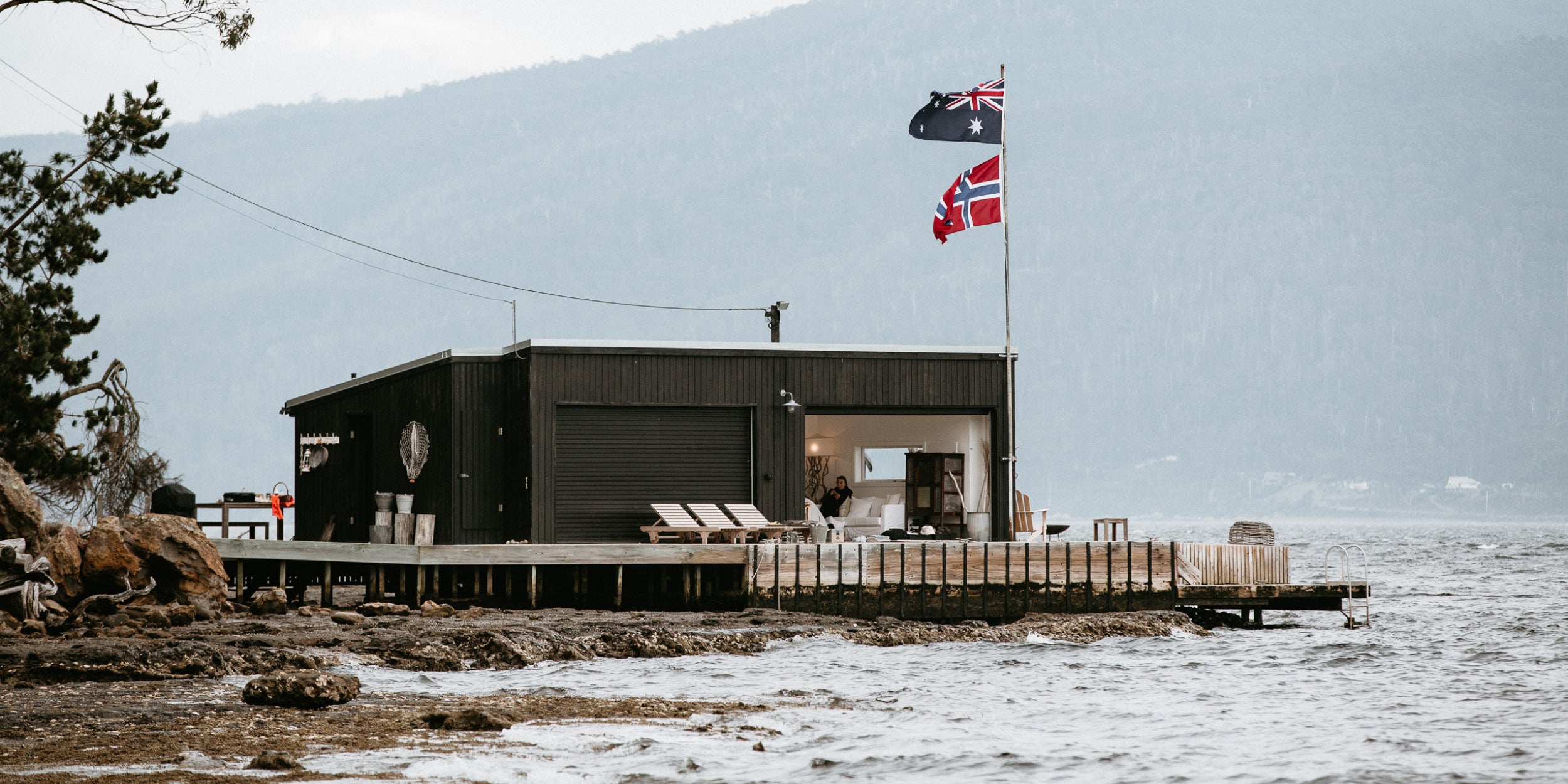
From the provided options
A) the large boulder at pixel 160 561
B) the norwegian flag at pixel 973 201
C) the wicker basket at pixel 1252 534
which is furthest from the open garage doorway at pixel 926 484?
the large boulder at pixel 160 561

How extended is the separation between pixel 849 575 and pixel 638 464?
14.0ft

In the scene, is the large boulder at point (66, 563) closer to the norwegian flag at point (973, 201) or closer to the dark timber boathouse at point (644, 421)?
the dark timber boathouse at point (644, 421)

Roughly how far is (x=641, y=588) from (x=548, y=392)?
3261mm

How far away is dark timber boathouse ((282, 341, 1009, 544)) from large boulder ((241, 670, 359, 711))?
1044 centimetres

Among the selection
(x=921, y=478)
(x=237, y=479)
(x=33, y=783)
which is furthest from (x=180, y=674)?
(x=237, y=479)

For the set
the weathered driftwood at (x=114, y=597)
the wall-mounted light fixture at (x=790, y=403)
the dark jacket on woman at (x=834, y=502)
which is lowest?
the weathered driftwood at (x=114, y=597)

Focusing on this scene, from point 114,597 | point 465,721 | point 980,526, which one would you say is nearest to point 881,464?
point 980,526

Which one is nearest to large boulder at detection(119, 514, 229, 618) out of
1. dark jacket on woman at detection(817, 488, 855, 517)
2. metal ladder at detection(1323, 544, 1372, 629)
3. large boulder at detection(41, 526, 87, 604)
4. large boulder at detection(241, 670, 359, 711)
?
large boulder at detection(41, 526, 87, 604)

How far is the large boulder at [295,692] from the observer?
41.4 ft

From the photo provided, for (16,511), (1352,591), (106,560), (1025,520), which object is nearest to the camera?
(16,511)

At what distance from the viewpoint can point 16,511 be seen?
60.5 ft

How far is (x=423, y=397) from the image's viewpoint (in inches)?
1009

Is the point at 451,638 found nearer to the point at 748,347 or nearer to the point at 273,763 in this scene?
the point at 273,763

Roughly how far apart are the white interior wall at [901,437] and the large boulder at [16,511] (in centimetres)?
1139
